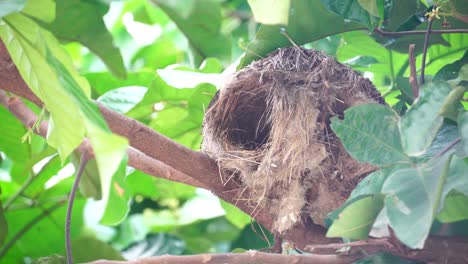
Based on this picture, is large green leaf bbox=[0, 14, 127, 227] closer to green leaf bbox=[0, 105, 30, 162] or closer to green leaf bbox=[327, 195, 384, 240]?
green leaf bbox=[327, 195, 384, 240]

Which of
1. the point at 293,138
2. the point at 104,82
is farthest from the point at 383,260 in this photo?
the point at 104,82

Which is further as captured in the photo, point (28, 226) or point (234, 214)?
point (28, 226)

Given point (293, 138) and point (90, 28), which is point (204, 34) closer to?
point (90, 28)

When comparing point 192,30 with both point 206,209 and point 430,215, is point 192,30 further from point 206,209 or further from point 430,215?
point 206,209

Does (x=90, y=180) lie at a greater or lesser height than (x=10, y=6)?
lesser

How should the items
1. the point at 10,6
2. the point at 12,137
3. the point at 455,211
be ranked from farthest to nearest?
the point at 12,137 → the point at 455,211 → the point at 10,6

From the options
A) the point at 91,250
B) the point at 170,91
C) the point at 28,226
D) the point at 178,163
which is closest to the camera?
the point at 178,163

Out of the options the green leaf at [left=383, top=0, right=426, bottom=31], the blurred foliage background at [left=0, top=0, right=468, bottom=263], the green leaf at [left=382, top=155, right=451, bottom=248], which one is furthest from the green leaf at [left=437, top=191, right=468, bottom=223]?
the green leaf at [left=383, top=0, right=426, bottom=31]

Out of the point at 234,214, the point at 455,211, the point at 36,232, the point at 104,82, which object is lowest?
the point at 36,232
